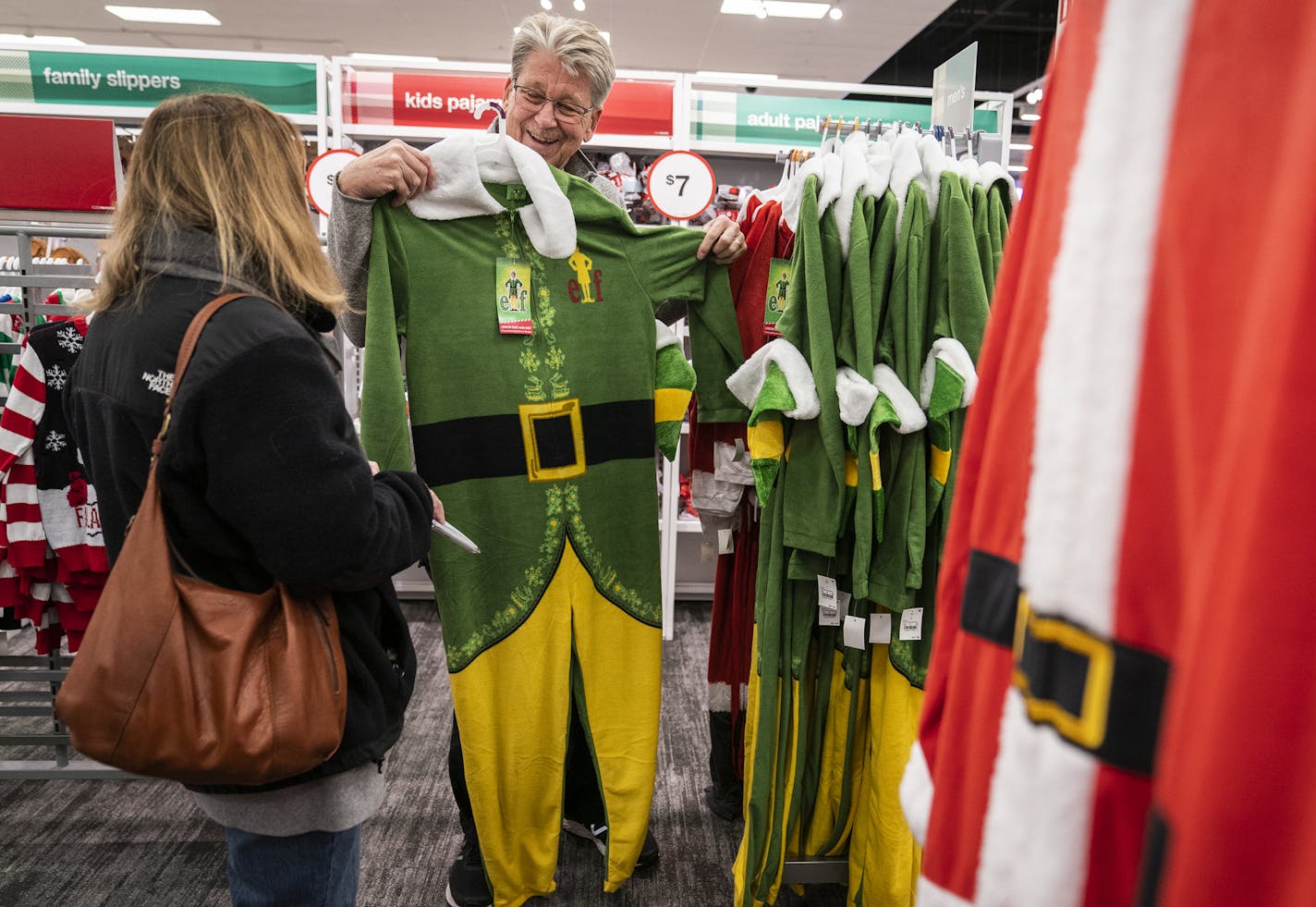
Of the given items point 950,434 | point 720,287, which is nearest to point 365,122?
point 720,287

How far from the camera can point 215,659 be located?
0.97m

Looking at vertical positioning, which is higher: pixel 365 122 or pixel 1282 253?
pixel 365 122

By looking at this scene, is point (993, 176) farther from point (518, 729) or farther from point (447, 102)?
point (447, 102)

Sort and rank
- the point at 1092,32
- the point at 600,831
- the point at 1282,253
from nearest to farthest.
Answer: the point at 1282,253, the point at 1092,32, the point at 600,831

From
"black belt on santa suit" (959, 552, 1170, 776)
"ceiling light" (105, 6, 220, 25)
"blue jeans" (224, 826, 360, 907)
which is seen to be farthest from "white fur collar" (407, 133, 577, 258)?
"ceiling light" (105, 6, 220, 25)

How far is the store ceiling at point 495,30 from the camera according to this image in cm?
738

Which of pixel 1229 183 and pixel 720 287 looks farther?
pixel 720 287

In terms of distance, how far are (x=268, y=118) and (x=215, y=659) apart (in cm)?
70

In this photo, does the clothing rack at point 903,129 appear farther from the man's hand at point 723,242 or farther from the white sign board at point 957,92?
the man's hand at point 723,242

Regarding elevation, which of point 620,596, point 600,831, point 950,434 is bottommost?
point 600,831

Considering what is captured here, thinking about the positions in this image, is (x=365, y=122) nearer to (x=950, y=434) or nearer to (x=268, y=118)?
(x=268, y=118)

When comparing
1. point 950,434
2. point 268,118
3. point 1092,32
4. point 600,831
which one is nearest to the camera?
point 1092,32

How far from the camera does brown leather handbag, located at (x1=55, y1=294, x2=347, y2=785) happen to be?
37.0 inches

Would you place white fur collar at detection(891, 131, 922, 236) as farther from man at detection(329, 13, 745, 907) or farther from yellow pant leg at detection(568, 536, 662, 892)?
yellow pant leg at detection(568, 536, 662, 892)
